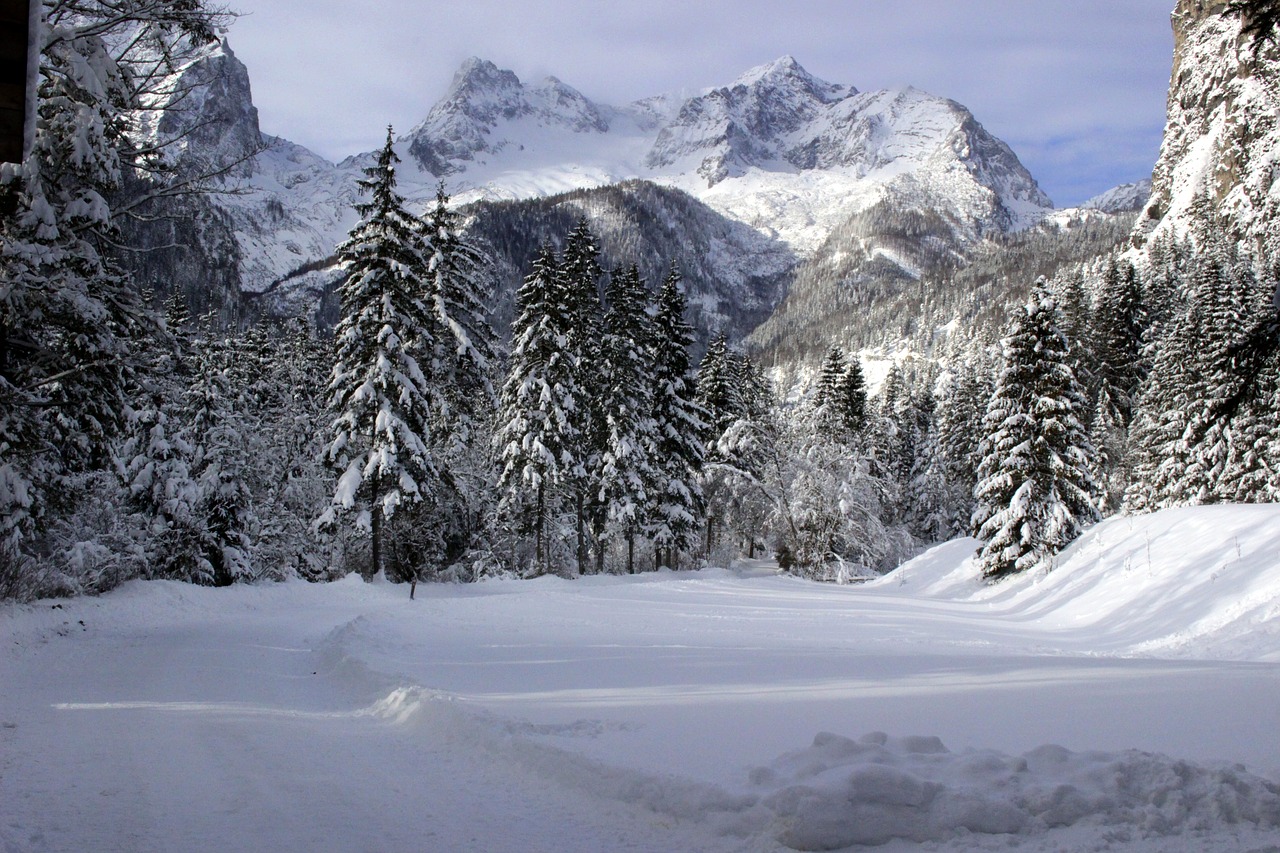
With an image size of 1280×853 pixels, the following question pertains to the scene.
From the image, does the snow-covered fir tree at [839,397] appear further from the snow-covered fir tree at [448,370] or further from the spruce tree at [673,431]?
the snow-covered fir tree at [448,370]

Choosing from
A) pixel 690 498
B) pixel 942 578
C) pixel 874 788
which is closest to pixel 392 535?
pixel 690 498

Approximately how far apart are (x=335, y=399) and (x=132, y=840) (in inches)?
798

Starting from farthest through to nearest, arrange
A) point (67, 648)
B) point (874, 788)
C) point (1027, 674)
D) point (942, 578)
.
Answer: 1. point (942, 578)
2. point (67, 648)
3. point (1027, 674)
4. point (874, 788)

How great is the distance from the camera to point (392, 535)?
2828 centimetres

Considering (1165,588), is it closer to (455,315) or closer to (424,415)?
(424,415)

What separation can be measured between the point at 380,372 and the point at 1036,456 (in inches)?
874

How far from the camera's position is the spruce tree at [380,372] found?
73.7ft

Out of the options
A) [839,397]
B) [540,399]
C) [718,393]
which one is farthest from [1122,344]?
[540,399]

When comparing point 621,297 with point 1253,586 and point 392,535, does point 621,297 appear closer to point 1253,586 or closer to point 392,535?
point 392,535

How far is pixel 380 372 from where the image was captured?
22500 mm

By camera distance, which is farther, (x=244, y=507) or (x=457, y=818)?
(x=244, y=507)

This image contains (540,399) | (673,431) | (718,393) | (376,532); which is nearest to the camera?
(376,532)

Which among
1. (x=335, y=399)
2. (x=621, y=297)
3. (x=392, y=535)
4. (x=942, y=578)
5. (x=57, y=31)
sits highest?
(x=621, y=297)

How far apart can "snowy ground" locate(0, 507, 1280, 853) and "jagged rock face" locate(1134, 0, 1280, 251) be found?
353 ft
